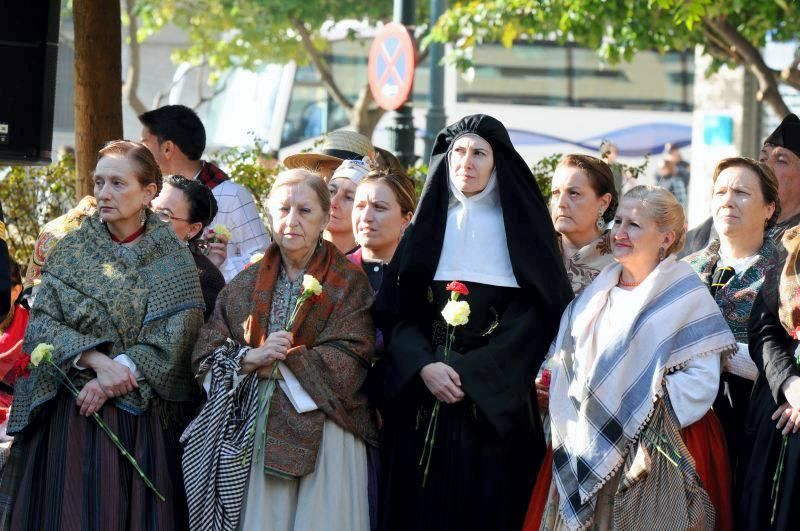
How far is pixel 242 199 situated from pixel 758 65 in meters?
5.82

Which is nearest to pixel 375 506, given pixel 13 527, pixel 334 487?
pixel 334 487

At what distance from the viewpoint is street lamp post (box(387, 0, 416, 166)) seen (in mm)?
11016

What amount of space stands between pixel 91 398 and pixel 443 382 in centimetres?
141

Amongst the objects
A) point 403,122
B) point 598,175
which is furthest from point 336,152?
point 403,122

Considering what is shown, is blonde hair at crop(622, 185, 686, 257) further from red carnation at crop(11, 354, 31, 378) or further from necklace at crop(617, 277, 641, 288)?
red carnation at crop(11, 354, 31, 378)

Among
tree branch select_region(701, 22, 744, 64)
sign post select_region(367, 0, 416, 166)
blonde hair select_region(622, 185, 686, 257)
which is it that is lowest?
blonde hair select_region(622, 185, 686, 257)

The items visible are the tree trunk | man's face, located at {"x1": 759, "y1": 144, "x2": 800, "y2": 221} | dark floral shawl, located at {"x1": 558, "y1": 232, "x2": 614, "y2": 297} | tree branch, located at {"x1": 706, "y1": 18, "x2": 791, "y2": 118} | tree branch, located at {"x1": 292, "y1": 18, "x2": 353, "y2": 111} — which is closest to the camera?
dark floral shawl, located at {"x1": 558, "y1": 232, "x2": 614, "y2": 297}

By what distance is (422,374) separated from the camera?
5227mm

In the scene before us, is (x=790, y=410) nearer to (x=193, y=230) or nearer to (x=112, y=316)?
(x=112, y=316)

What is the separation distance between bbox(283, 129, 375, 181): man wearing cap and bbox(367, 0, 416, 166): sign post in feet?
8.82

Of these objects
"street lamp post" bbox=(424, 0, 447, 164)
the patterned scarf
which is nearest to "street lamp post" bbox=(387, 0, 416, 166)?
"street lamp post" bbox=(424, 0, 447, 164)

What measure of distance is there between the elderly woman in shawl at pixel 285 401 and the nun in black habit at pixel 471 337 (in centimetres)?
16

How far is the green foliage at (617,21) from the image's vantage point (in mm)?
10872

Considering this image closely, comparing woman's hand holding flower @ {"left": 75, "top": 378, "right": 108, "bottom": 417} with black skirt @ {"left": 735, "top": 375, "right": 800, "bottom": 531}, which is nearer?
black skirt @ {"left": 735, "top": 375, "right": 800, "bottom": 531}
